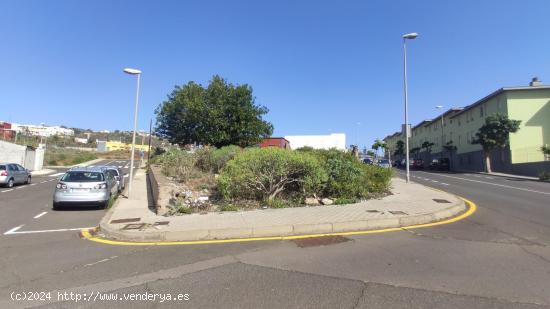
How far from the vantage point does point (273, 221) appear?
8570 millimetres

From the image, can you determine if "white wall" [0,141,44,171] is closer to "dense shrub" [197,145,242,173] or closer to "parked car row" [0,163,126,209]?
"dense shrub" [197,145,242,173]

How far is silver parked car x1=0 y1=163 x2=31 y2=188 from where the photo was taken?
859 inches

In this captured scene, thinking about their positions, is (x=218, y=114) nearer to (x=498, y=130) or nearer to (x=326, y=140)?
(x=326, y=140)

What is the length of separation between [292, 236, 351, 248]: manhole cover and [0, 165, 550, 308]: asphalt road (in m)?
0.20

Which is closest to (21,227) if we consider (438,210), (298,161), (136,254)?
(136,254)

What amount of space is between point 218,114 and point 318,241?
24.5 meters

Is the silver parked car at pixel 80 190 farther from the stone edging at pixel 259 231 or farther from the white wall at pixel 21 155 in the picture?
the white wall at pixel 21 155

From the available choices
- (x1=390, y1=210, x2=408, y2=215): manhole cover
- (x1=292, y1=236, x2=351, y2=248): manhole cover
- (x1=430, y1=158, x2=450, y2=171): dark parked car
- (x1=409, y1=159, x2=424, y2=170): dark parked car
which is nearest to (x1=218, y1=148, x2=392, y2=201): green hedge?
(x1=390, y1=210, x2=408, y2=215): manhole cover

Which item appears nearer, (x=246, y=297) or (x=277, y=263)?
(x=246, y=297)

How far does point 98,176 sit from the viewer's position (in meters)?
13.6

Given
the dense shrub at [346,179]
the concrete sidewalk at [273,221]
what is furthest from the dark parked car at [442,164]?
the concrete sidewalk at [273,221]

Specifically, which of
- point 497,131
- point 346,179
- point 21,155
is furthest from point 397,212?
point 21,155

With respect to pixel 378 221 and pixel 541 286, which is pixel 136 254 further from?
pixel 541 286

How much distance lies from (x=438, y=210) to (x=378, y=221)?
2.52 metres
